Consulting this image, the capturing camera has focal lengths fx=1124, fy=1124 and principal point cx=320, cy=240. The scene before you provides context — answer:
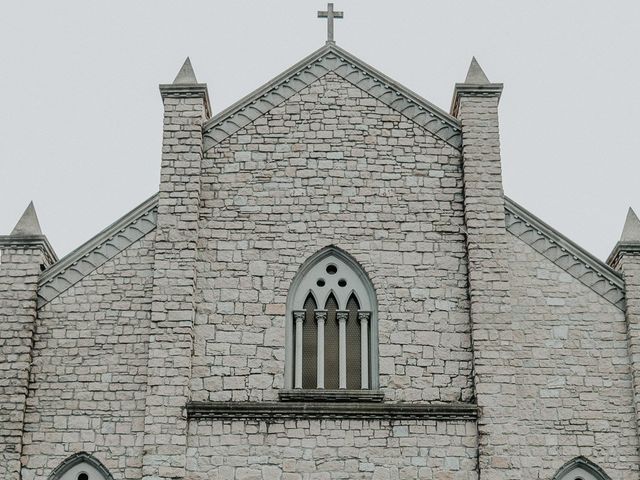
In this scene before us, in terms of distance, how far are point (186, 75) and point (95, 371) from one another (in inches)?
229

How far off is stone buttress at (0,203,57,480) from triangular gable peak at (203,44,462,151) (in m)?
3.53

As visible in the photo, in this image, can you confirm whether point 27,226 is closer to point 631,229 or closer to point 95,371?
point 95,371

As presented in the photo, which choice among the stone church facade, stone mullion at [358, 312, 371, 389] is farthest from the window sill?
stone mullion at [358, 312, 371, 389]

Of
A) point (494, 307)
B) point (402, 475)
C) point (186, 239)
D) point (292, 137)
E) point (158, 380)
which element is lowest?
Answer: point (402, 475)

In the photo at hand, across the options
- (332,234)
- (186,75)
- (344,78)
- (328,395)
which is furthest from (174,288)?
(344,78)

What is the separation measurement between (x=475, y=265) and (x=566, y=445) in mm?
3380

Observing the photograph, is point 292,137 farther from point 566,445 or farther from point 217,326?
point 566,445

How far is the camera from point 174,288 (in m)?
19.2

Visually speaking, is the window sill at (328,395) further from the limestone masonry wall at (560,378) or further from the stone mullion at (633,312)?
the stone mullion at (633,312)

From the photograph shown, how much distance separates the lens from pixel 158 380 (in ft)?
60.7

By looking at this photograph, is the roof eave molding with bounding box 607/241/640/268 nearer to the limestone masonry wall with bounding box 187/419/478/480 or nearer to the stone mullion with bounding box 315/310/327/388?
the limestone masonry wall with bounding box 187/419/478/480

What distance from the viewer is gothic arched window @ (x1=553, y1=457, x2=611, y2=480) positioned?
1839 cm

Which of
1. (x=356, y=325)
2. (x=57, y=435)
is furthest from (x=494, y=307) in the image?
(x=57, y=435)

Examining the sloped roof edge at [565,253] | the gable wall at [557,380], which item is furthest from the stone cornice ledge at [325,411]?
the sloped roof edge at [565,253]
